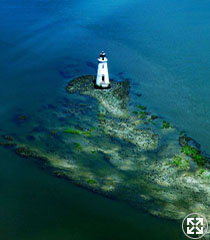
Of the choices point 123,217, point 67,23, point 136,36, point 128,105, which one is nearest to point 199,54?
point 136,36

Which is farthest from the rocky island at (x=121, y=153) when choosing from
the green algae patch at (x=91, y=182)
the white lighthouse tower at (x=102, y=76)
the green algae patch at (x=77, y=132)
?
the white lighthouse tower at (x=102, y=76)

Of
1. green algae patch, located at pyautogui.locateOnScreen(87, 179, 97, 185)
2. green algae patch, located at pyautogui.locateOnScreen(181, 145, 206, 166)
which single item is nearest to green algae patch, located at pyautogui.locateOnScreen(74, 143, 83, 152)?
green algae patch, located at pyautogui.locateOnScreen(87, 179, 97, 185)

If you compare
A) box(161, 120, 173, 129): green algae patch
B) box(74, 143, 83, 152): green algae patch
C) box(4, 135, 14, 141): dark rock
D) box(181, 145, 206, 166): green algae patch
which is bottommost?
box(181, 145, 206, 166): green algae patch

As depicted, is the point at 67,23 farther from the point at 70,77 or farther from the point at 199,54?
the point at 199,54

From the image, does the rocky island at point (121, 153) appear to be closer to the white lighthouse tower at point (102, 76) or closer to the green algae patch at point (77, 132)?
the green algae patch at point (77, 132)

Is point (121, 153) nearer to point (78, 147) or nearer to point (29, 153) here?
point (78, 147)

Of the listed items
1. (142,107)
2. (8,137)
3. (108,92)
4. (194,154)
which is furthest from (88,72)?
(194,154)

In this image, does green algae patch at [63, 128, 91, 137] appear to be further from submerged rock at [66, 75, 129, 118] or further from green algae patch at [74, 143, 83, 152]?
submerged rock at [66, 75, 129, 118]
